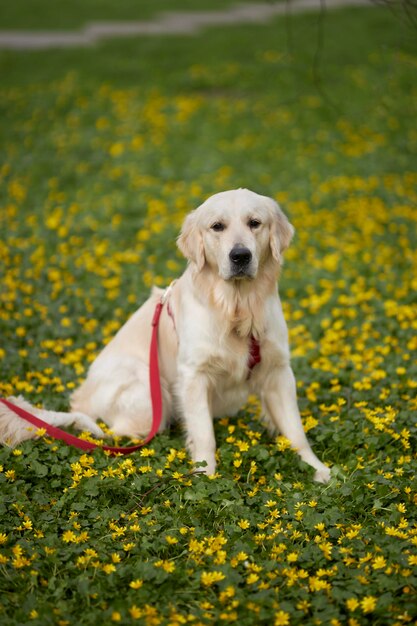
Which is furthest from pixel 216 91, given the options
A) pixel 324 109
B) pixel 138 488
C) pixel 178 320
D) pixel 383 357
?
pixel 138 488

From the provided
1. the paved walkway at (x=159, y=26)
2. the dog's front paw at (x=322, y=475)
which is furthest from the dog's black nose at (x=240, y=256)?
the paved walkway at (x=159, y=26)

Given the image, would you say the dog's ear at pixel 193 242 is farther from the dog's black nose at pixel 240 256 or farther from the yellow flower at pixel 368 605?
the yellow flower at pixel 368 605

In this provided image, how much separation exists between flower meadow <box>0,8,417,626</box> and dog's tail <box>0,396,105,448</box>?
65 millimetres

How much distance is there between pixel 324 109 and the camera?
11398 mm

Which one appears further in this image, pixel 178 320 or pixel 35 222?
pixel 35 222

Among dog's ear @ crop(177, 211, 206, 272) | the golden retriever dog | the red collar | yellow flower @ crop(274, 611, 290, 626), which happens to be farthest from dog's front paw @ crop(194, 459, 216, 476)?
yellow flower @ crop(274, 611, 290, 626)

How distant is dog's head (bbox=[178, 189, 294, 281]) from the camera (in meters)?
3.52

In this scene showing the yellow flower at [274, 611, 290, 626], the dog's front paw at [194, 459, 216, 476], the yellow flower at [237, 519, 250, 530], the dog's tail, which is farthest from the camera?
the dog's tail

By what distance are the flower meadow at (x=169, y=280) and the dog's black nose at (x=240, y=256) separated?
99cm

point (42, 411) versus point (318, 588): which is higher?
point (318, 588)

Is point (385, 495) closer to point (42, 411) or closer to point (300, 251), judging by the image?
point (42, 411)

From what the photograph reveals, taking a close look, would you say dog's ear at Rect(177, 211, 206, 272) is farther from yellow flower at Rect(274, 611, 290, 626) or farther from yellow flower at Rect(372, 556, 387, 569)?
yellow flower at Rect(274, 611, 290, 626)

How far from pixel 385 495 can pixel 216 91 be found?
10.7 m

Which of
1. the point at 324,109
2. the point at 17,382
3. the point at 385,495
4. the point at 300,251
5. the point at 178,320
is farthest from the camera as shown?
the point at 324,109
